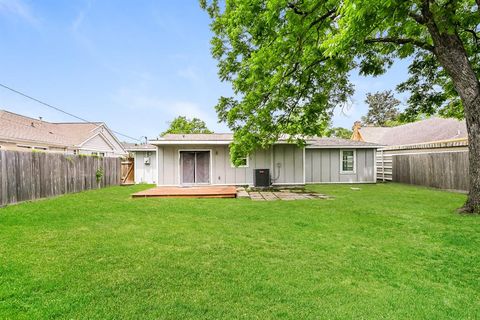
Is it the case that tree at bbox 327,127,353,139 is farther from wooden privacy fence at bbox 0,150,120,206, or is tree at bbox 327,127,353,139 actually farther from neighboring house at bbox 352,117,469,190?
→ wooden privacy fence at bbox 0,150,120,206

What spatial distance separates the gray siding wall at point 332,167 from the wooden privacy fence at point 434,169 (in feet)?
4.72

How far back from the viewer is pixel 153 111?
3023 centimetres

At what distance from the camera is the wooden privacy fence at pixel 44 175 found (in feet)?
25.6

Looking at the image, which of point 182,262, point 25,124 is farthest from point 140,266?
point 25,124

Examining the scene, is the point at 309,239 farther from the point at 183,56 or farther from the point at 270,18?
the point at 183,56

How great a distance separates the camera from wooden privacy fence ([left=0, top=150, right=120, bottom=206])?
7.81 meters

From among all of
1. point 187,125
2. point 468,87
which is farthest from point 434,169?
point 187,125

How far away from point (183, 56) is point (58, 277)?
15.1 meters

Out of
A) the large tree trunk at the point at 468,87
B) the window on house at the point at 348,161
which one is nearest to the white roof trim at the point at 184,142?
the window on house at the point at 348,161

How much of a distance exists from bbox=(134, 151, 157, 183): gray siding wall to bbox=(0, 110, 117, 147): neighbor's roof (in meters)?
4.32

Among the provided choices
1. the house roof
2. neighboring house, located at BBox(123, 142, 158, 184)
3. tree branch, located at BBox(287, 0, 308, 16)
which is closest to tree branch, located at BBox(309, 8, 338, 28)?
tree branch, located at BBox(287, 0, 308, 16)

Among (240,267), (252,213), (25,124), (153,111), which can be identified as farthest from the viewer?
(153,111)

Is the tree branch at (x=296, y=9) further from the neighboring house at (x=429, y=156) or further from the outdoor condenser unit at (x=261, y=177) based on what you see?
the neighboring house at (x=429, y=156)

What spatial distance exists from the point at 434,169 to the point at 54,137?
820 inches
